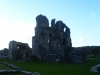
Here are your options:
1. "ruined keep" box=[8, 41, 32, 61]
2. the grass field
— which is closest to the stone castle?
"ruined keep" box=[8, 41, 32, 61]

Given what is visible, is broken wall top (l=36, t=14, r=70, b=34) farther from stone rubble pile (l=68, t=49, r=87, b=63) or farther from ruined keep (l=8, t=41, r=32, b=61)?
stone rubble pile (l=68, t=49, r=87, b=63)

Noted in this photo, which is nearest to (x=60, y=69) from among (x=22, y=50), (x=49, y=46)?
(x=22, y=50)

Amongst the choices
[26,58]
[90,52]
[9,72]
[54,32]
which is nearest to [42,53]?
[26,58]

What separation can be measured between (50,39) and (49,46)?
1.70 metres

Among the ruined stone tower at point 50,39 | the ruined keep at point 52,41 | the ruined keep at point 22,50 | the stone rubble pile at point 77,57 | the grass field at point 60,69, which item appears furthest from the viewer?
the ruined stone tower at point 50,39

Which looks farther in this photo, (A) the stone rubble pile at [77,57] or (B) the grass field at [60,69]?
(A) the stone rubble pile at [77,57]

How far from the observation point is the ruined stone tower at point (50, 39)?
36438 mm

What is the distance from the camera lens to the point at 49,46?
38.9 m

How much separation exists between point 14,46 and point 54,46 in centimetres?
909

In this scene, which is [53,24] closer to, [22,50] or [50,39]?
[50,39]

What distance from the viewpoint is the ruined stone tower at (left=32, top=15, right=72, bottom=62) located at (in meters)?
36.4

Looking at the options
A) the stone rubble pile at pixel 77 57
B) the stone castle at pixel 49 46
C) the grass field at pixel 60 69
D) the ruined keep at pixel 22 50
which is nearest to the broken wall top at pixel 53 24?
the stone castle at pixel 49 46

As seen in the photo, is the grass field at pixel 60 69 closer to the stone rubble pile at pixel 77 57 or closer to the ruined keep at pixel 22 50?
the stone rubble pile at pixel 77 57

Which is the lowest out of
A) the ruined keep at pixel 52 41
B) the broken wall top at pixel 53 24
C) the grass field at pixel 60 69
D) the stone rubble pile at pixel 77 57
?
the grass field at pixel 60 69
